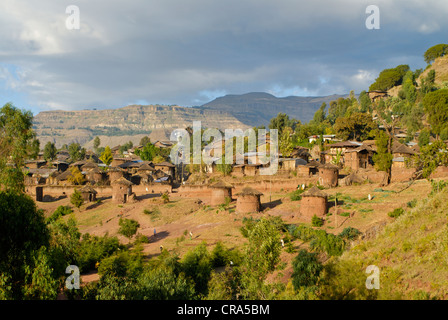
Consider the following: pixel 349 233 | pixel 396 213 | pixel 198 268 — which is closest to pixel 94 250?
pixel 198 268

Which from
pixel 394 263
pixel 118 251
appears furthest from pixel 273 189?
pixel 394 263

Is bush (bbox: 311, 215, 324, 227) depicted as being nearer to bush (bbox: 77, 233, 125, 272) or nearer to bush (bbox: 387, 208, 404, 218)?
bush (bbox: 387, 208, 404, 218)

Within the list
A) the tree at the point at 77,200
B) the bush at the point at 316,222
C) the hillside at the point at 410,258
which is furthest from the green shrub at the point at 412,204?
the tree at the point at 77,200

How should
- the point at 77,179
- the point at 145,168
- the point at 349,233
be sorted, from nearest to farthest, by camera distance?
1. the point at 349,233
2. the point at 77,179
3. the point at 145,168

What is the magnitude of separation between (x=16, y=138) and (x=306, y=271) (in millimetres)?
18129

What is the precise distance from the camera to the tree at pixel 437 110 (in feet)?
204

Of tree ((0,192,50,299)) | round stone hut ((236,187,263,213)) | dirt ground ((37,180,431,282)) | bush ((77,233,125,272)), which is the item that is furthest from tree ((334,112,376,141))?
tree ((0,192,50,299))

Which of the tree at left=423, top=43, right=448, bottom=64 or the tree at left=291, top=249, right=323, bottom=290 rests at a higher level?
the tree at left=423, top=43, right=448, bottom=64

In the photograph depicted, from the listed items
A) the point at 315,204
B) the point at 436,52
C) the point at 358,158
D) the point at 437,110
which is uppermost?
the point at 436,52

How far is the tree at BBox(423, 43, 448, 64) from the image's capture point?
103 meters

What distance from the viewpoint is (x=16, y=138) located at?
23.7m

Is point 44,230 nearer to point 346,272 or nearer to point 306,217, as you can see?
point 346,272

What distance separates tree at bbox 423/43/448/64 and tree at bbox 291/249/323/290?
103 m

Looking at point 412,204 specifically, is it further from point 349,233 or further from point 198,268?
point 198,268
